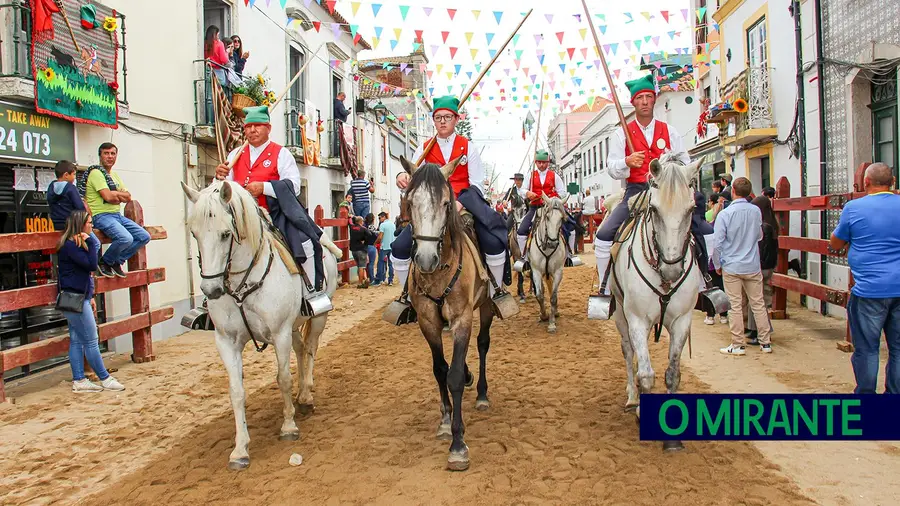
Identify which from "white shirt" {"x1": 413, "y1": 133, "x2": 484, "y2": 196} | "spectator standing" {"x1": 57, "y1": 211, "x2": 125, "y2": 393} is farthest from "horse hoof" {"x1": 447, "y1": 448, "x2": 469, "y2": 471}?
"spectator standing" {"x1": 57, "y1": 211, "x2": 125, "y2": 393}

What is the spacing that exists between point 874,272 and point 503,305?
9.17ft

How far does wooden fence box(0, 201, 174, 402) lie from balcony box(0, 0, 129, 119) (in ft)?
5.67

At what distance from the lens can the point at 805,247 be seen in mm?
8164

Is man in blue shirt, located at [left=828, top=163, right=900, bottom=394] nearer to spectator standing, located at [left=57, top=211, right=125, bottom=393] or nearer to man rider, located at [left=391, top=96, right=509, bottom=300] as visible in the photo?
man rider, located at [left=391, top=96, right=509, bottom=300]

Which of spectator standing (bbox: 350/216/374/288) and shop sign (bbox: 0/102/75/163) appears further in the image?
spectator standing (bbox: 350/216/374/288)

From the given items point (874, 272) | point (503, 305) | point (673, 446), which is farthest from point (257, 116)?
point (874, 272)

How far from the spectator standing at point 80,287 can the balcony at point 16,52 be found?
1.98 m

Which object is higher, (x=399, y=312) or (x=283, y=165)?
(x=283, y=165)

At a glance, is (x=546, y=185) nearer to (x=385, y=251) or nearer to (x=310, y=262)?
(x=310, y=262)

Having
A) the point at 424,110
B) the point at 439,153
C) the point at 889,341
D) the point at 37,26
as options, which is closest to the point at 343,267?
the point at 37,26

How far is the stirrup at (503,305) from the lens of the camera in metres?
5.33

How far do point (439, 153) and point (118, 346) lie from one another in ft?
19.3

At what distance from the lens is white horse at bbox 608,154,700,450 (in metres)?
4.28

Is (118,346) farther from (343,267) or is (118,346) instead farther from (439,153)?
(343,267)
